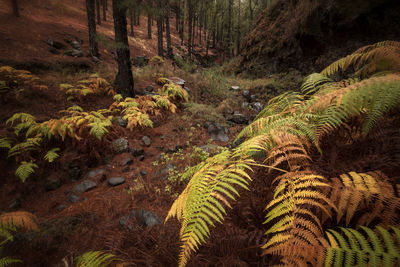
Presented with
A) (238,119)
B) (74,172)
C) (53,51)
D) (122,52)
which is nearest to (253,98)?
(238,119)

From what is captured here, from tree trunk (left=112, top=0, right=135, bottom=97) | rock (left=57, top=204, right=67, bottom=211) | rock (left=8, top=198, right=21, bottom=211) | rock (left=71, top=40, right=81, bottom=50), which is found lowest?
rock (left=8, top=198, right=21, bottom=211)

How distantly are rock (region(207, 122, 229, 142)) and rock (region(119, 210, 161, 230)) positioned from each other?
2.72 meters

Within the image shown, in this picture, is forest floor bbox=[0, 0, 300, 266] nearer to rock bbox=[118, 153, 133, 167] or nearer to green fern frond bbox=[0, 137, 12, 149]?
rock bbox=[118, 153, 133, 167]

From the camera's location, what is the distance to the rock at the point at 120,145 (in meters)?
3.97

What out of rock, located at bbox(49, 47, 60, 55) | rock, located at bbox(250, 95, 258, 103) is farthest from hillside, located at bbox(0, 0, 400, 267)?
rock, located at bbox(49, 47, 60, 55)

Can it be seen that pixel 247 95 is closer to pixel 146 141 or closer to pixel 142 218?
pixel 146 141

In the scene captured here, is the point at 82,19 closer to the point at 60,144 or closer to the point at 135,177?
the point at 60,144

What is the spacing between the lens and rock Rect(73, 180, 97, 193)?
3.12 meters

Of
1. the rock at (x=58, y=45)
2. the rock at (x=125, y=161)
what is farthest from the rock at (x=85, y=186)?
the rock at (x=58, y=45)

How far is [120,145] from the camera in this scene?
405 cm

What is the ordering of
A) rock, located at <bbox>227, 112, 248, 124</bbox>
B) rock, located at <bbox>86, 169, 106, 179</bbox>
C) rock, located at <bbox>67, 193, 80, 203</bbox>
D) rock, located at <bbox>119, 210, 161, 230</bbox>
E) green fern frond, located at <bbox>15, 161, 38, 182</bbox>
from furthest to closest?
rock, located at <bbox>227, 112, 248, 124</bbox>
rock, located at <bbox>86, 169, 106, 179</bbox>
green fern frond, located at <bbox>15, 161, 38, 182</bbox>
rock, located at <bbox>67, 193, 80, 203</bbox>
rock, located at <bbox>119, 210, 161, 230</bbox>

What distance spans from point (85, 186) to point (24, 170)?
45.7 inches

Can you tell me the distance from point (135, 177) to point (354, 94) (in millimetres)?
3453

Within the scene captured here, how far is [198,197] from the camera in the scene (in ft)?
3.30
